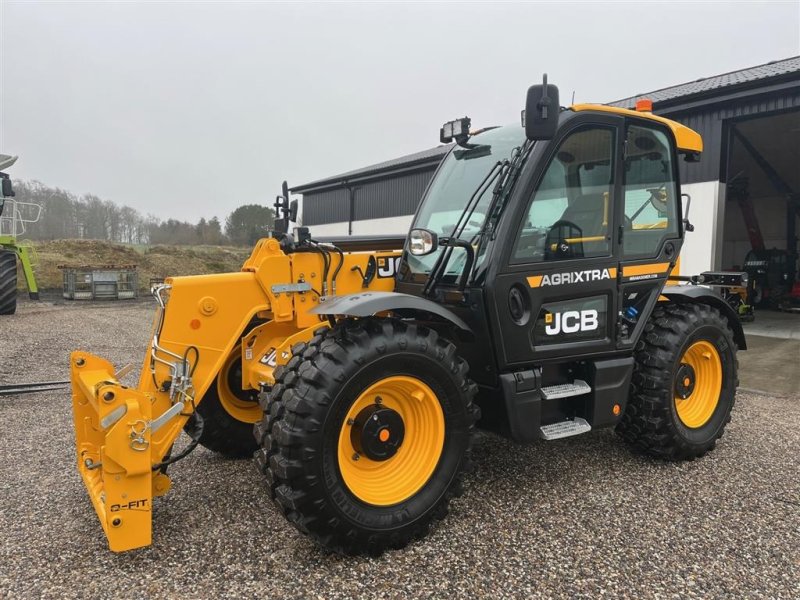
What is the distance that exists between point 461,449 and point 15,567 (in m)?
2.28

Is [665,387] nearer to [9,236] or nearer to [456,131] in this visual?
[456,131]

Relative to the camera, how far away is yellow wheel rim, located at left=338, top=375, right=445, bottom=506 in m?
2.90

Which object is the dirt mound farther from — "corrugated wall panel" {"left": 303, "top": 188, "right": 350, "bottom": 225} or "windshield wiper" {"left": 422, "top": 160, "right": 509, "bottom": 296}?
"windshield wiper" {"left": 422, "top": 160, "right": 509, "bottom": 296}

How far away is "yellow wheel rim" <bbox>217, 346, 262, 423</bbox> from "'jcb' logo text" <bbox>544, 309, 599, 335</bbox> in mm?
2135

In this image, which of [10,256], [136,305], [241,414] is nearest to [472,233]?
[241,414]

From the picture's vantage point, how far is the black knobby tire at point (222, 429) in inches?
156

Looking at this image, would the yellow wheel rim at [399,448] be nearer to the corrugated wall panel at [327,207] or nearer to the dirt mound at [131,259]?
the corrugated wall panel at [327,207]

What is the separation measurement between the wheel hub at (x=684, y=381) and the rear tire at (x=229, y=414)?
10.5 feet

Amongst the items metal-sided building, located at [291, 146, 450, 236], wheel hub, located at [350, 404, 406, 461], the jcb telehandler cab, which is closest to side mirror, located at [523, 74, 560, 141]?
the jcb telehandler cab

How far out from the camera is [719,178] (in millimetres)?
10867

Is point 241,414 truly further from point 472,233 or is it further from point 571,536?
point 571,536

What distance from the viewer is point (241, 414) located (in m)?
4.09

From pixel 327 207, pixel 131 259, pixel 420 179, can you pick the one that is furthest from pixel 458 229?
pixel 131 259

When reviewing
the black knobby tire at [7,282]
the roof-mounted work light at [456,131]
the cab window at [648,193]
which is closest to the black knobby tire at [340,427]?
the roof-mounted work light at [456,131]
